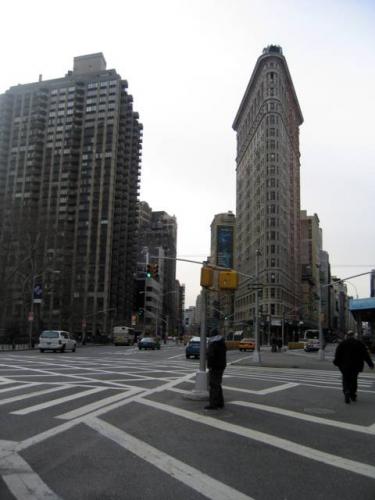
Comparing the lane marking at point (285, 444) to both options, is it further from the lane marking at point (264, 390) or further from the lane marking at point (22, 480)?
the lane marking at point (264, 390)

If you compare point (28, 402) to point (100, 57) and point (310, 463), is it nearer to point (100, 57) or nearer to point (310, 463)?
point (310, 463)

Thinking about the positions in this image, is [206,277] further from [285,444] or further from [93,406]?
[285,444]

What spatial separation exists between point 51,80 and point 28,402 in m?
A: 158

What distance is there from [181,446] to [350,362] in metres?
6.19

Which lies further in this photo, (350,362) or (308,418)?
(350,362)

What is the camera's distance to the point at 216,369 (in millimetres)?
10312

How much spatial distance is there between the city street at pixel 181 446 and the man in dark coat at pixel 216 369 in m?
0.31

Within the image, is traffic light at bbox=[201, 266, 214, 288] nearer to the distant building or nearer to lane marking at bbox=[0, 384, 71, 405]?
lane marking at bbox=[0, 384, 71, 405]

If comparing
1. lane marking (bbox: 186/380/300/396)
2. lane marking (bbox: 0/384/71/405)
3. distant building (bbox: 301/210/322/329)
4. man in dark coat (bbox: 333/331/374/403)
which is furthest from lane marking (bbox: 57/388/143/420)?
distant building (bbox: 301/210/322/329)

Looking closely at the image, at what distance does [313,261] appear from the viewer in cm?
17162

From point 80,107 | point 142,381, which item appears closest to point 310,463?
point 142,381

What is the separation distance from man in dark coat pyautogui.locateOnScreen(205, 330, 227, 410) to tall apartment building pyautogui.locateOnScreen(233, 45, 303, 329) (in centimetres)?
9000

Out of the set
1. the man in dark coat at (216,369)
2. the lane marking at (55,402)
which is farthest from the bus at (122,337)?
the man in dark coat at (216,369)

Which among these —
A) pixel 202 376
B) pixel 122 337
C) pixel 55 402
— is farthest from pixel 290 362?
pixel 122 337
